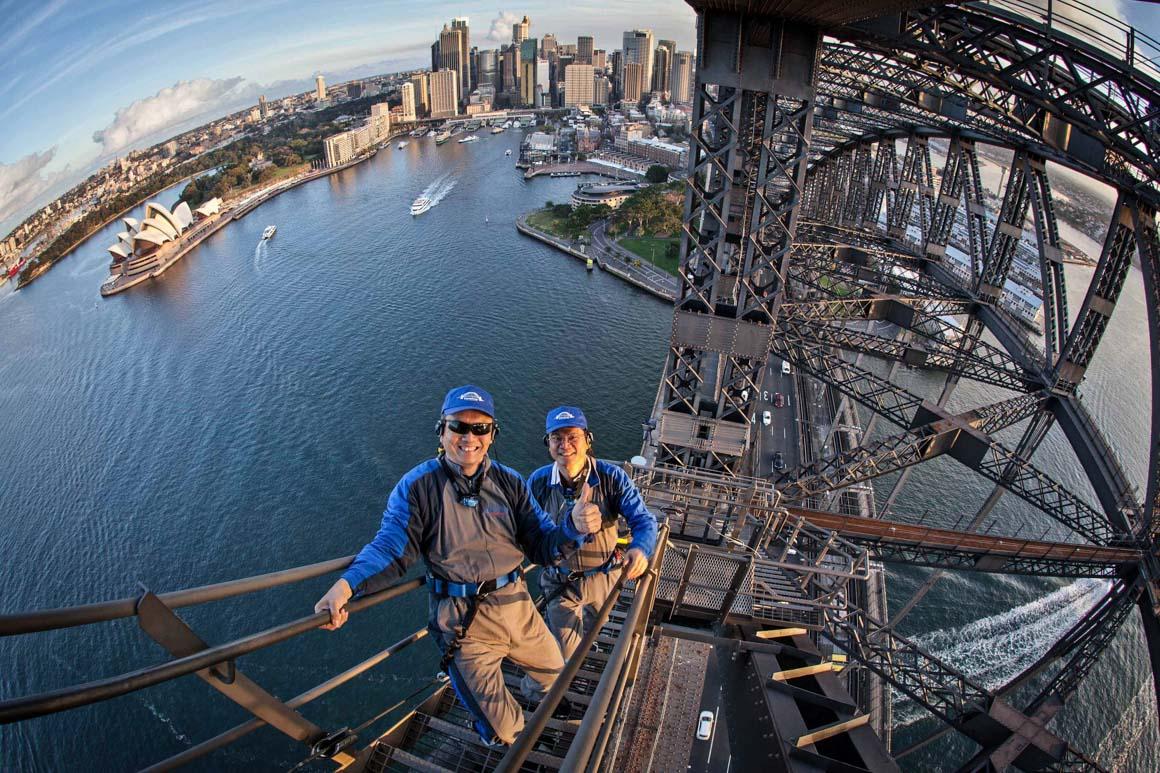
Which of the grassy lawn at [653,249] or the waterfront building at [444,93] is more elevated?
the waterfront building at [444,93]

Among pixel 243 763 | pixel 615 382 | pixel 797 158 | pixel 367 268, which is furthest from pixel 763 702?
pixel 367 268

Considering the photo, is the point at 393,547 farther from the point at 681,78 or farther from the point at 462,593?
the point at 681,78

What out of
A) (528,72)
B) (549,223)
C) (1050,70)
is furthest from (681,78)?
(1050,70)

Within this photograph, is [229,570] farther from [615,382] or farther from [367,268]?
[367,268]

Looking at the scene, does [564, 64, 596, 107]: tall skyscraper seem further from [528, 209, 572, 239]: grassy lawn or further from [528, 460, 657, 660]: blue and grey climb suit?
[528, 460, 657, 660]: blue and grey climb suit

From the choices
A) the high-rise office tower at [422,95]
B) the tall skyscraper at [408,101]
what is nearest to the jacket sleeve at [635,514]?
the tall skyscraper at [408,101]

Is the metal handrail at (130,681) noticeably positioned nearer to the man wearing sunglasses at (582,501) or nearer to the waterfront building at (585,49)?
the man wearing sunglasses at (582,501)
